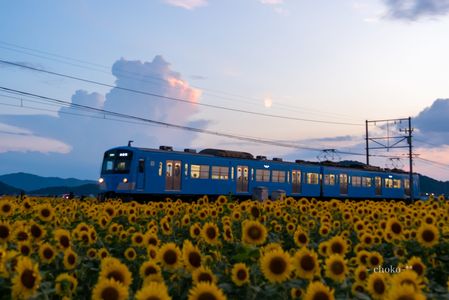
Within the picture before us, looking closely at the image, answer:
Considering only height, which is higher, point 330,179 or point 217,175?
point 330,179

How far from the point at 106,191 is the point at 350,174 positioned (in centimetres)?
1899

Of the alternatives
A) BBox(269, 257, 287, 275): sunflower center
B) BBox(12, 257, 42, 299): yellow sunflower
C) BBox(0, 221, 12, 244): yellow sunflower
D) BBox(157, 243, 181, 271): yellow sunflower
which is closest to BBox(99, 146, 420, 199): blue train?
BBox(0, 221, 12, 244): yellow sunflower

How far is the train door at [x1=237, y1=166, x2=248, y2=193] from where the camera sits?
28.6 m

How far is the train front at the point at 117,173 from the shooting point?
80.0ft

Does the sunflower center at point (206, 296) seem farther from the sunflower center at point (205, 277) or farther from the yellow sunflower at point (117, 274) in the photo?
the yellow sunflower at point (117, 274)

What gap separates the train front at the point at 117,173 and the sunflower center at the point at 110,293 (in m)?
22.0

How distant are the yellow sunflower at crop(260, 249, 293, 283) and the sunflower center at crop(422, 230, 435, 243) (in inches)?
98.6

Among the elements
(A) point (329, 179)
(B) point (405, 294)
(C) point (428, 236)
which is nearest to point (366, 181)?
(A) point (329, 179)

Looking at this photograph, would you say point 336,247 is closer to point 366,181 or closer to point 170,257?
point 170,257

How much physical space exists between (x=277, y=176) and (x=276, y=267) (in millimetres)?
27823

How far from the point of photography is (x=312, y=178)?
33.3 metres

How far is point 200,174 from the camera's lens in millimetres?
26469

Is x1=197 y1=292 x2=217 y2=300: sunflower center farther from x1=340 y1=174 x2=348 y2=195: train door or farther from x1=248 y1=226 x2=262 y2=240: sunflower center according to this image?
x1=340 y1=174 x2=348 y2=195: train door

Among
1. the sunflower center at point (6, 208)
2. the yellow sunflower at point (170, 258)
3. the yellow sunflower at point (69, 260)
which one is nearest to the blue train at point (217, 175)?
the sunflower center at point (6, 208)
